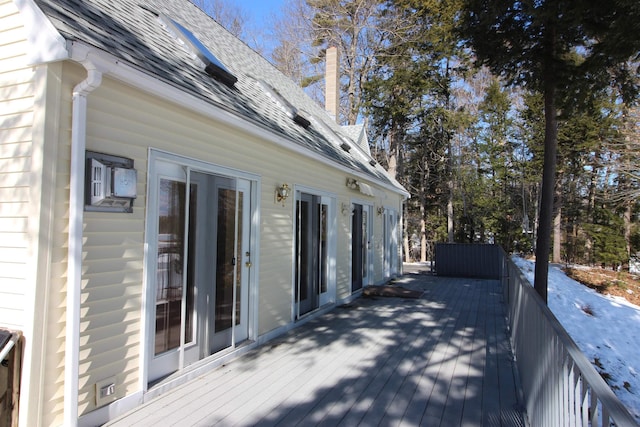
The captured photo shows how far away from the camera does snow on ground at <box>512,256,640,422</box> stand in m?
6.43

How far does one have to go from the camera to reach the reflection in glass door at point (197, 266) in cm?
381

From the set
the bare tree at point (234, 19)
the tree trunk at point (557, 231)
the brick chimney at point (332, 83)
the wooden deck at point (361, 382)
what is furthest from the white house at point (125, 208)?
the tree trunk at point (557, 231)

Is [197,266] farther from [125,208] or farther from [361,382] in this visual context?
[361,382]

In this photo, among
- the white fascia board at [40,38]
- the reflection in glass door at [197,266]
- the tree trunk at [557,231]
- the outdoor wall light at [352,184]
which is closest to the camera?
the white fascia board at [40,38]

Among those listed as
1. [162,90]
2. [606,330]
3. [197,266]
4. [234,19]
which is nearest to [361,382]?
[197,266]

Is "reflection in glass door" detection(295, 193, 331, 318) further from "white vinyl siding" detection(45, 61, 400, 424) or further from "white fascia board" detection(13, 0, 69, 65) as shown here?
"white fascia board" detection(13, 0, 69, 65)

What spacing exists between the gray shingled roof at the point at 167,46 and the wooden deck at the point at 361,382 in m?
2.87

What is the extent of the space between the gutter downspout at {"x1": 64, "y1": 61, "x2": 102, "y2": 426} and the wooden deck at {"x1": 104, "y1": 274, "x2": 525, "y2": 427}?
1.89 feet

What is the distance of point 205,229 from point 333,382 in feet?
7.05

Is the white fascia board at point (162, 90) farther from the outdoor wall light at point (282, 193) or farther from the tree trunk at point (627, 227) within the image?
the tree trunk at point (627, 227)

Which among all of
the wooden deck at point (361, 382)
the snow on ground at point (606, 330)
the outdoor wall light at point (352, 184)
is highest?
the outdoor wall light at point (352, 184)

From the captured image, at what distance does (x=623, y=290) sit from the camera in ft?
43.6

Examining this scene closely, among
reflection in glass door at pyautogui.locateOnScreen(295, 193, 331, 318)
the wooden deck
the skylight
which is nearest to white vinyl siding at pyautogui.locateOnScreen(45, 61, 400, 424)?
the wooden deck

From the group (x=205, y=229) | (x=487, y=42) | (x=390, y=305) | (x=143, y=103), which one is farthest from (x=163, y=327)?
(x=487, y=42)
